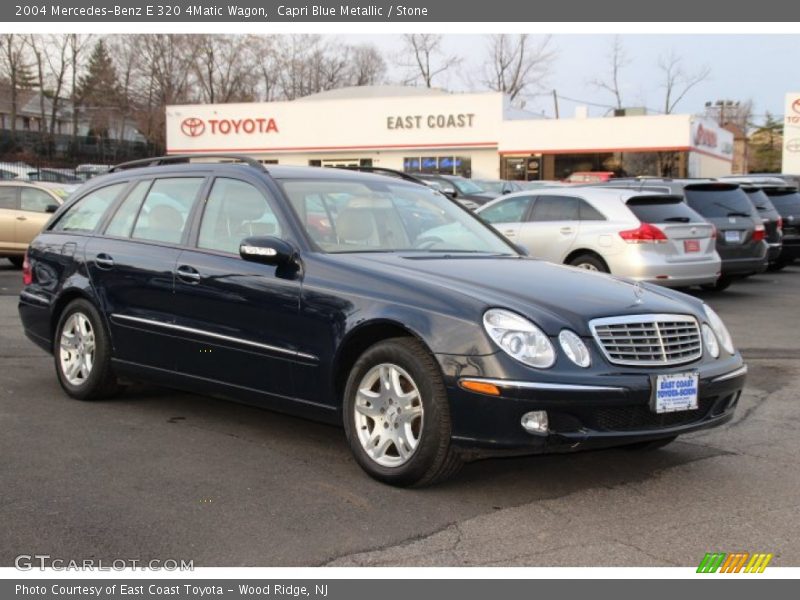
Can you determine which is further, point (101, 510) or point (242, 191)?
point (242, 191)

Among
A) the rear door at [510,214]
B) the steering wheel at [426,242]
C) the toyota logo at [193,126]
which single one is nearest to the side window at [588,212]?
the rear door at [510,214]

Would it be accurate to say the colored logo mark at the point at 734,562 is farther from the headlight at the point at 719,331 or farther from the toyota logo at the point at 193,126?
the toyota logo at the point at 193,126

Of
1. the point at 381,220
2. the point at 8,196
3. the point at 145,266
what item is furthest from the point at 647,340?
the point at 8,196

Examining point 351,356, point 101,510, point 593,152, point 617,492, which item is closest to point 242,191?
point 351,356

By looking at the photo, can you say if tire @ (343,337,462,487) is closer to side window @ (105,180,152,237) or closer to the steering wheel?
the steering wheel

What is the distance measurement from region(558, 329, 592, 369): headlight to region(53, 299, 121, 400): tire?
3.39m

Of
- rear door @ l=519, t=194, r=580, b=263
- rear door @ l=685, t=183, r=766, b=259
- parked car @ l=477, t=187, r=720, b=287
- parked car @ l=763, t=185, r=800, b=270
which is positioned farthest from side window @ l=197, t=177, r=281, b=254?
parked car @ l=763, t=185, r=800, b=270

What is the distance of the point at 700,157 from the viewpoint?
41.5 m

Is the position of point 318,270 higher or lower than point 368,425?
higher

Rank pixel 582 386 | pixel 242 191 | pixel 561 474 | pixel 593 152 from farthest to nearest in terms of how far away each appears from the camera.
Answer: pixel 593 152, pixel 242 191, pixel 561 474, pixel 582 386

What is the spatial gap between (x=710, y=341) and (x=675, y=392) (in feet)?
1.97
